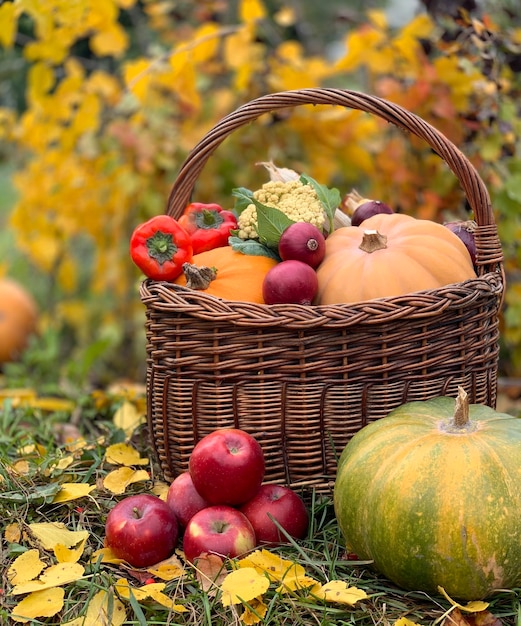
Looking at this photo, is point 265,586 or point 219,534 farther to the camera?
point 219,534

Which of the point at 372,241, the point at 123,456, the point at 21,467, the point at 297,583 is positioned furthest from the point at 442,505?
the point at 21,467

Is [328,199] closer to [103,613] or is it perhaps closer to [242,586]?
[242,586]

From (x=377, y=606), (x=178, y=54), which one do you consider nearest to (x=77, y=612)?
(x=377, y=606)

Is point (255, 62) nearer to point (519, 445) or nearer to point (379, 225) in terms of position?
point (379, 225)

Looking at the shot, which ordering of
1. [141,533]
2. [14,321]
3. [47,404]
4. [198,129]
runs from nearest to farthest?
[141,533], [47,404], [198,129], [14,321]

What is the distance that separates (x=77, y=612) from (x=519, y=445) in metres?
0.95

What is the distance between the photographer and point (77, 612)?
1553 mm

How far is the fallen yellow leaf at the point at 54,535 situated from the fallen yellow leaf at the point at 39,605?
0.17 meters

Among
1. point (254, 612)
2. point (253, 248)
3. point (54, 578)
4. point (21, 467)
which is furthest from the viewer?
point (21, 467)

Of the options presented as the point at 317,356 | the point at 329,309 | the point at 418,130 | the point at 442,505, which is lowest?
the point at 442,505

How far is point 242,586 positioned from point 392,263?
0.86 metres

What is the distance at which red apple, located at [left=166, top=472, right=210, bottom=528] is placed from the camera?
1.82 metres

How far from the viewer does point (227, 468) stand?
67.6 inches

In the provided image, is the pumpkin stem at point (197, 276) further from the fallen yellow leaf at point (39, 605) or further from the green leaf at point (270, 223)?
the fallen yellow leaf at point (39, 605)
